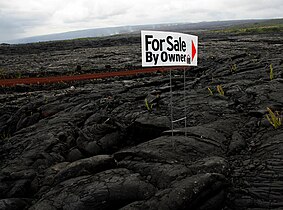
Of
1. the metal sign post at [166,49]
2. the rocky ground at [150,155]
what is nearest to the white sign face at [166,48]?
the metal sign post at [166,49]

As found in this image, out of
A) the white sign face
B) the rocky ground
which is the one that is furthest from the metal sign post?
the rocky ground

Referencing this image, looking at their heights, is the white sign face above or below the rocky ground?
above

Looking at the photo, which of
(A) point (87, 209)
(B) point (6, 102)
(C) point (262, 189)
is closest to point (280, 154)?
(C) point (262, 189)

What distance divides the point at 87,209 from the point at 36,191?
1.99m

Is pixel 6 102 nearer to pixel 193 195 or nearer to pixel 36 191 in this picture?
pixel 36 191

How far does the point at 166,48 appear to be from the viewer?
615cm

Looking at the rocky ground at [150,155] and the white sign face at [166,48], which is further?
the white sign face at [166,48]

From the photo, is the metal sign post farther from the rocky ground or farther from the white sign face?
the rocky ground

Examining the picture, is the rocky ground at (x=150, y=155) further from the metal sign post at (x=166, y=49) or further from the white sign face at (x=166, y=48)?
the white sign face at (x=166, y=48)

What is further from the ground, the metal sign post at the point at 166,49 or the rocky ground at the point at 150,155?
the metal sign post at the point at 166,49

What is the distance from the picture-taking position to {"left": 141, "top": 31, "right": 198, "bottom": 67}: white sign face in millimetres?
5805

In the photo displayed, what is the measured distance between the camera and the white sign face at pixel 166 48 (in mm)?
5805

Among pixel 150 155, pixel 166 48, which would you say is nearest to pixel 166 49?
pixel 166 48

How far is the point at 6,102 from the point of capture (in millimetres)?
15148
